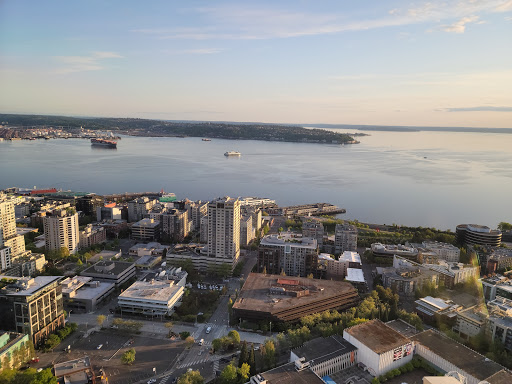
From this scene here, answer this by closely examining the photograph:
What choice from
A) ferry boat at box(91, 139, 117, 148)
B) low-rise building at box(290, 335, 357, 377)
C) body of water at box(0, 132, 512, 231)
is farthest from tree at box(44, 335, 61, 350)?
ferry boat at box(91, 139, 117, 148)

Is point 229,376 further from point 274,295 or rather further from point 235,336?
point 274,295

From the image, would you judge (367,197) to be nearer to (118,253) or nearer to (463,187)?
(463,187)

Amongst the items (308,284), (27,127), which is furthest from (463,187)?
(27,127)

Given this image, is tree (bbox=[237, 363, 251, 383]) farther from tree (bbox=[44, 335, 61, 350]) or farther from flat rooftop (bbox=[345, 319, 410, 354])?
tree (bbox=[44, 335, 61, 350])

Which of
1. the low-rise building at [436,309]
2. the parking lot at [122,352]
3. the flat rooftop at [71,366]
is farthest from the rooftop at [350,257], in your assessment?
the flat rooftop at [71,366]

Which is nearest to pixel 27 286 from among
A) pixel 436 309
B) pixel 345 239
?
pixel 436 309

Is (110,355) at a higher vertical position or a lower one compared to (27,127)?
lower
